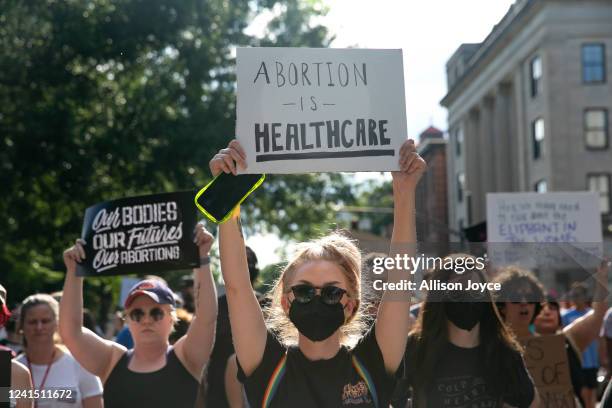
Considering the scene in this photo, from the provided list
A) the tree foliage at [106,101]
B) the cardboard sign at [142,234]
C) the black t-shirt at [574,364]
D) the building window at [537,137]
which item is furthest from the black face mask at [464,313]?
the building window at [537,137]

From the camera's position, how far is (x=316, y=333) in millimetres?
3705

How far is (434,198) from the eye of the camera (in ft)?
196

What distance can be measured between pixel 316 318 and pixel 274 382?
0.85ft

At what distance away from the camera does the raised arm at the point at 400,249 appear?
373 centimetres

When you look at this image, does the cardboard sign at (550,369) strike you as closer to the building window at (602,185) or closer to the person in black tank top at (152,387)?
the person in black tank top at (152,387)

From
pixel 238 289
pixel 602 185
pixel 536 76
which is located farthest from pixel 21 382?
pixel 536 76

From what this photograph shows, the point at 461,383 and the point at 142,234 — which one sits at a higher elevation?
the point at 142,234

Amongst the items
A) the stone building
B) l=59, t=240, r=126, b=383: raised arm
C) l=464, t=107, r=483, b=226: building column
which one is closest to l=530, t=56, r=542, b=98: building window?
the stone building

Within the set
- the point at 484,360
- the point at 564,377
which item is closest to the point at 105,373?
the point at 484,360

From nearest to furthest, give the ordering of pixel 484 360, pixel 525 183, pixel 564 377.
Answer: pixel 484 360, pixel 564 377, pixel 525 183

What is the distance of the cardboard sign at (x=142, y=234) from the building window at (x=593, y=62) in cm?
3708

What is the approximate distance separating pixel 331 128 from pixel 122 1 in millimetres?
17017

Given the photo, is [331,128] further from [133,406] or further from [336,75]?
[133,406]

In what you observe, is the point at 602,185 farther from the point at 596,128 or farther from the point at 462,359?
the point at 462,359
